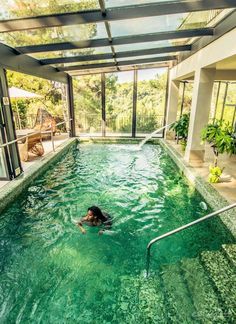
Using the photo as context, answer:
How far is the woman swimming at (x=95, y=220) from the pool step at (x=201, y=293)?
1.46 metres

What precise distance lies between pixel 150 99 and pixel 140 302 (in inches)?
394

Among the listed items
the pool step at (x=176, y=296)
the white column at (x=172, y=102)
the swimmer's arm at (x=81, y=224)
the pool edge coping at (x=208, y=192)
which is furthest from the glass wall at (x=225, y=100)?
the pool step at (x=176, y=296)

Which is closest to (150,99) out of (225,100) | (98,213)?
(225,100)

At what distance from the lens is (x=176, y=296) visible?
2527mm

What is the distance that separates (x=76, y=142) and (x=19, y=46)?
662 centimetres

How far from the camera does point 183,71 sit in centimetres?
774

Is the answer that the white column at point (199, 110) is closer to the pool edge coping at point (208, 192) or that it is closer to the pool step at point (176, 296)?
the pool edge coping at point (208, 192)

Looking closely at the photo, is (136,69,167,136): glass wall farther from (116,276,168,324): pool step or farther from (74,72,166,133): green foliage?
(116,276,168,324): pool step

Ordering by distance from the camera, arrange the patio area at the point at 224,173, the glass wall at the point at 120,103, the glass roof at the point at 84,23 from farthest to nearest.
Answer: the glass wall at the point at 120,103
the patio area at the point at 224,173
the glass roof at the point at 84,23

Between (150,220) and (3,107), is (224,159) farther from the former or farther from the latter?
(3,107)

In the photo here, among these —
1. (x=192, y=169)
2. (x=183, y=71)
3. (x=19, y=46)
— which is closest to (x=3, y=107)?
(x=19, y=46)

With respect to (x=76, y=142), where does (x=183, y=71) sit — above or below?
above

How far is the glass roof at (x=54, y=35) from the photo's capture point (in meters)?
3.96

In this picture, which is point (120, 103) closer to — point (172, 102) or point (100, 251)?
point (172, 102)
